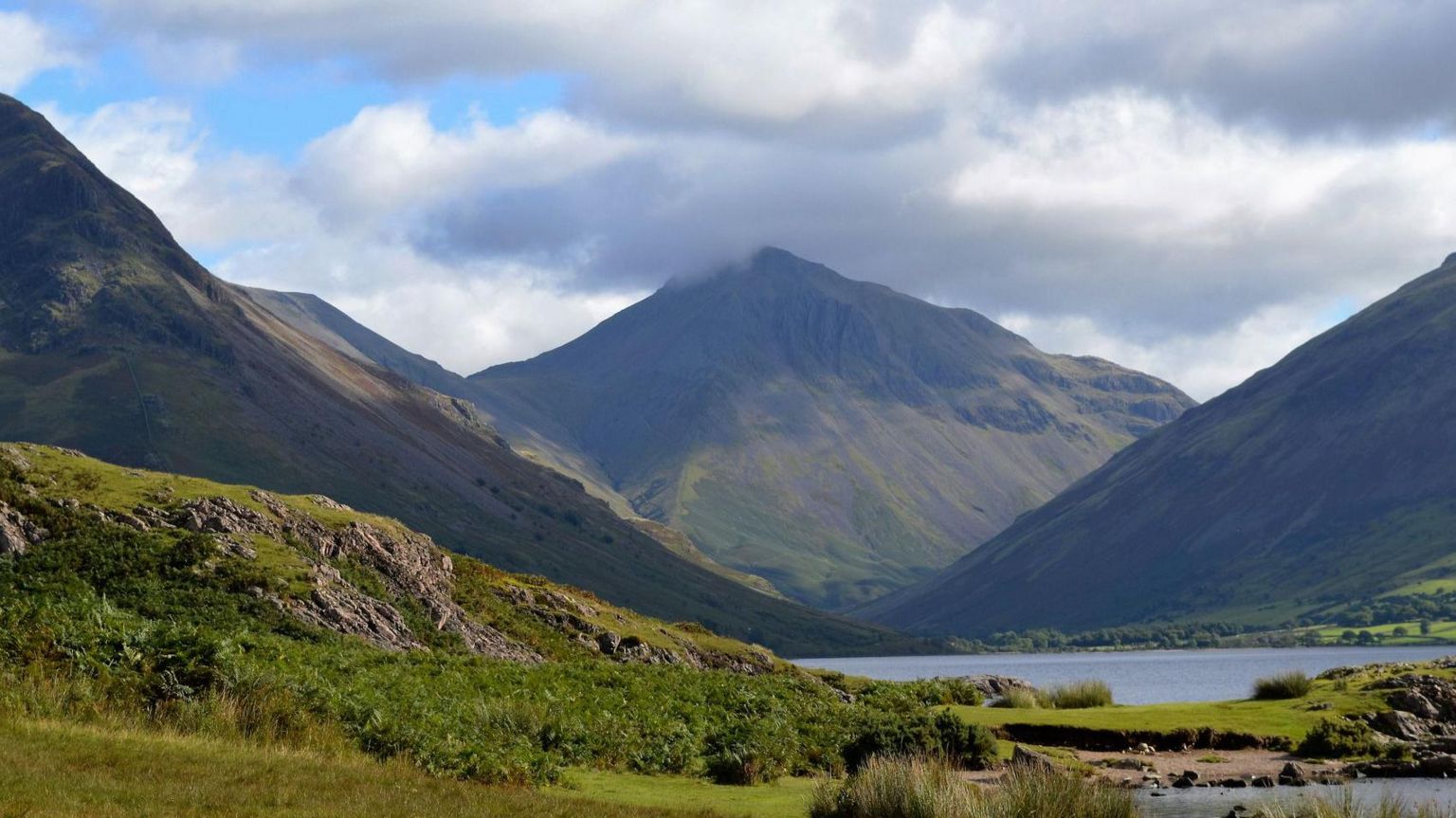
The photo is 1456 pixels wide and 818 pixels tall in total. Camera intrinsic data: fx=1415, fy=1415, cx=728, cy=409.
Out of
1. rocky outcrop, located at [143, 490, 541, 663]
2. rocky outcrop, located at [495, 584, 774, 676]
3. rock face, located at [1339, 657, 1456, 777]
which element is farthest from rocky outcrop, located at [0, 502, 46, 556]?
rock face, located at [1339, 657, 1456, 777]

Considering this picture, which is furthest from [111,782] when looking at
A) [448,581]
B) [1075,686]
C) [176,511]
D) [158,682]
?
[1075,686]

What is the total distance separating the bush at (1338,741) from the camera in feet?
188

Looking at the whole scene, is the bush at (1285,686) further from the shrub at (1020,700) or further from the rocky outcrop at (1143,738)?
the shrub at (1020,700)

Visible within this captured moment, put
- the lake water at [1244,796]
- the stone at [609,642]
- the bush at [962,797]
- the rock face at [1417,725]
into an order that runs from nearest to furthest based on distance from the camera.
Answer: the bush at [962,797] < the lake water at [1244,796] < the rock face at [1417,725] < the stone at [609,642]

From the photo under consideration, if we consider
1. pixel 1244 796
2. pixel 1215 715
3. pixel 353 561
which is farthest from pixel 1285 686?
pixel 353 561

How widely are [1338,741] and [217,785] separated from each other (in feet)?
152

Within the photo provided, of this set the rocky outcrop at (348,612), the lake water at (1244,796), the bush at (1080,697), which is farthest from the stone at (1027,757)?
the rocky outcrop at (348,612)

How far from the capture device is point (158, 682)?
38125mm

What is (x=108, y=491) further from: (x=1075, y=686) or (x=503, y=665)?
(x=1075, y=686)

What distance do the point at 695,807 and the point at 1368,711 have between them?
41.9 m

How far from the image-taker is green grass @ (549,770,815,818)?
3422 cm

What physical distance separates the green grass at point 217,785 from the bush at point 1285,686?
159 feet

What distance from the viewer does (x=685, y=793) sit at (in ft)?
122

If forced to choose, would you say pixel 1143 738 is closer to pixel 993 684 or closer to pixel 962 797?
pixel 962 797
